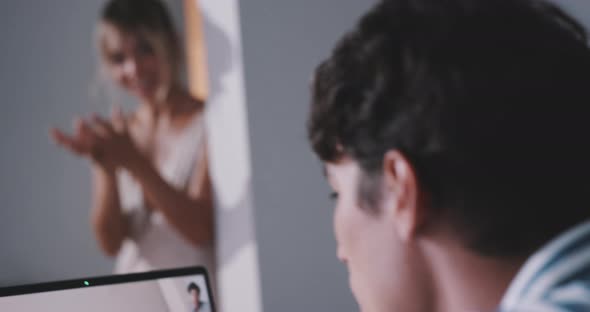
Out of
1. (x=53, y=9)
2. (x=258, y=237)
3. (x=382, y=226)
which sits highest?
(x=53, y=9)

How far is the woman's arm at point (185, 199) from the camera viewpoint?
4.04ft

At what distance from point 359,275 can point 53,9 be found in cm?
105

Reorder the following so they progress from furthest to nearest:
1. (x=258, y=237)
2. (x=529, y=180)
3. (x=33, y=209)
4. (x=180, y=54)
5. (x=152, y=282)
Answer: (x=180, y=54)
(x=33, y=209)
(x=258, y=237)
(x=152, y=282)
(x=529, y=180)

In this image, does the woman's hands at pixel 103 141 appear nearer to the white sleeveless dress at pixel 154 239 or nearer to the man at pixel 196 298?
the white sleeveless dress at pixel 154 239

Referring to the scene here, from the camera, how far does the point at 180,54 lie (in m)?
1.34

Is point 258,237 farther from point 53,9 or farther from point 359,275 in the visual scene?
point 53,9

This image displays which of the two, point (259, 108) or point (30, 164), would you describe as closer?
point (259, 108)

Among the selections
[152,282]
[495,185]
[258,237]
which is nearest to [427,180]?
[495,185]

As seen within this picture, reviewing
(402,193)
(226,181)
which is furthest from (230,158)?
(402,193)

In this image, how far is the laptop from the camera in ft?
1.88

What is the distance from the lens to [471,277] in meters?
0.38

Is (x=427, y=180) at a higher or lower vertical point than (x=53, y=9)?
lower

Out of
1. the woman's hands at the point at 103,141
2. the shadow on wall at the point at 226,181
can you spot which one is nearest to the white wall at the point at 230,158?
the shadow on wall at the point at 226,181

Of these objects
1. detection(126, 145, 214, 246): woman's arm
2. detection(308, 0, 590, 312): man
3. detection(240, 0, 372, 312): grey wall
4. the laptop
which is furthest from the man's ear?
detection(126, 145, 214, 246): woman's arm
